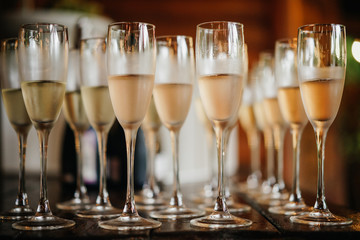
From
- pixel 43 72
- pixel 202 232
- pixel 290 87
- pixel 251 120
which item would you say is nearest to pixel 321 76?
pixel 290 87

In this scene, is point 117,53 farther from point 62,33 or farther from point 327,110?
point 327,110

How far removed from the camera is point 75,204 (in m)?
1.45

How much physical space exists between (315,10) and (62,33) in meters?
4.72

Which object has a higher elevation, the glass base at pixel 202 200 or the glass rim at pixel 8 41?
the glass rim at pixel 8 41

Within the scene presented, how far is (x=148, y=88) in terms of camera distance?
1.05 m

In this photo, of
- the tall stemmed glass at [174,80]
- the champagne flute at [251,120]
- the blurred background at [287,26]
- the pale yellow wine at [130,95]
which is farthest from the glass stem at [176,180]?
the blurred background at [287,26]

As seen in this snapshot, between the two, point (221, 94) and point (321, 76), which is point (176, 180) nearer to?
point (221, 94)

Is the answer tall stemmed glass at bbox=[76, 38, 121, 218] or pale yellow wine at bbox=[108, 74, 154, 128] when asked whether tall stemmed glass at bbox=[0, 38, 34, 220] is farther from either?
pale yellow wine at bbox=[108, 74, 154, 128]

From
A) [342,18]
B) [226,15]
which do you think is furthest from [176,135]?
[342,18]

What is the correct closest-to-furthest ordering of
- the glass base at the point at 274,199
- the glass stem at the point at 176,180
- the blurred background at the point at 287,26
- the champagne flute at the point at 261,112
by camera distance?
the glass stem at the point at 176,180 < the glass base at the point at 274,199 < the champagne flute at the point at 261,112 < the blurred background at the point at 287,26

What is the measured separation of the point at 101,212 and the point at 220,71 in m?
0.46

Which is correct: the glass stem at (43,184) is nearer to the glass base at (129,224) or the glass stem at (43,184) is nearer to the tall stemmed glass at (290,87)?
the glass base at (129,224)

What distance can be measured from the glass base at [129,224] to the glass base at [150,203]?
36cm

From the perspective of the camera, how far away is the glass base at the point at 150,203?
141 centimetres
